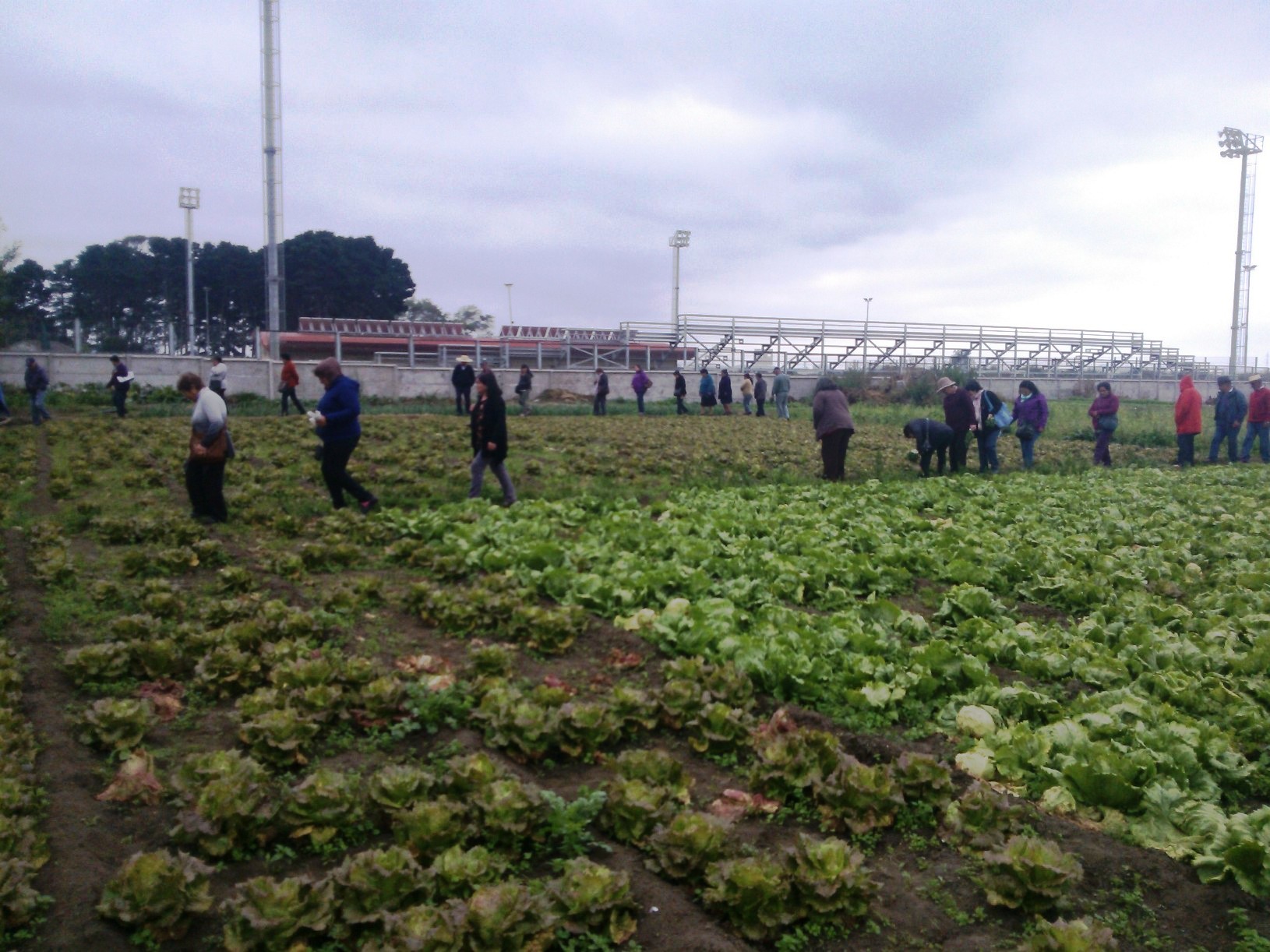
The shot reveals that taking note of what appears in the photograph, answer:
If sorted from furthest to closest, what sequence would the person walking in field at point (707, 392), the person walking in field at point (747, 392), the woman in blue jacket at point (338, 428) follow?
the person walking in field at point (747, 392)
the person walking in field at point (707, 392)
the woman in blue jacket at point (338, 428)

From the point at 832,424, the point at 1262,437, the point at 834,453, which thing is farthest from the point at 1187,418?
the point at 832,424

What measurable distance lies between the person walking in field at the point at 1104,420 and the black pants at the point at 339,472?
14.8 m

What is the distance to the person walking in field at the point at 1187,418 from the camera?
19.1 m

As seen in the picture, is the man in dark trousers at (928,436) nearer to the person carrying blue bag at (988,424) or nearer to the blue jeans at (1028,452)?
the person carrying blue bag at (988,424)

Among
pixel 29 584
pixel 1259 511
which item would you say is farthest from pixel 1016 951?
pixel 1259 511

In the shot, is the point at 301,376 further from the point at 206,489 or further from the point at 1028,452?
the point at 1028,452

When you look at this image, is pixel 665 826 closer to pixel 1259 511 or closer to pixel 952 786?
pixel 952 786

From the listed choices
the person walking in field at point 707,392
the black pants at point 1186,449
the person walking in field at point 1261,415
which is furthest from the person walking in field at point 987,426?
the person walking in field at point 707,392

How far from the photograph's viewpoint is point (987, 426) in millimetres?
17219

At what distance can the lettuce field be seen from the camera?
11.7ft

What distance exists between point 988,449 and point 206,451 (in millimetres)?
13398

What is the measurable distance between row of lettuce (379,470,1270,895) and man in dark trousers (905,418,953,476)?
4.05 meters

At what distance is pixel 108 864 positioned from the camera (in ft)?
12.7

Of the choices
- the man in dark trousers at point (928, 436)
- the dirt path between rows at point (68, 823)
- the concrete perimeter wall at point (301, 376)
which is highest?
the concrete perimeter wall at point (301, 376)
